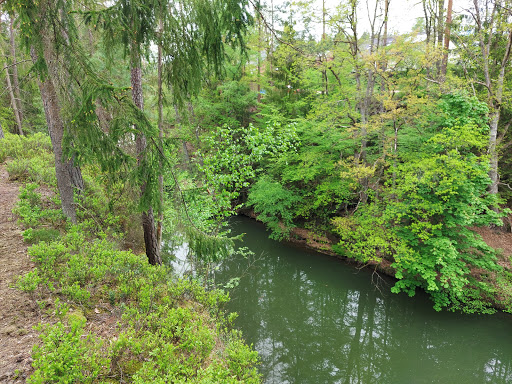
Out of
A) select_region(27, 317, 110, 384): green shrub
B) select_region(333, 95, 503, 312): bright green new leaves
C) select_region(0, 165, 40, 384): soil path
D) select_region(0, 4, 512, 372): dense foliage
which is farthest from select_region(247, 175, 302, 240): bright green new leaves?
select_region(27, 317, 110, 384): green shrub

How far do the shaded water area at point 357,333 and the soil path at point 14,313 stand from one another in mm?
5056

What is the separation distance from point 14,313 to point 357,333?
8.12m

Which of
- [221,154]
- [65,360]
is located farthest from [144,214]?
[65,360]

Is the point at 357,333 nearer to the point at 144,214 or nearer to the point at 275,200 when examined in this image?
the point at 275,200

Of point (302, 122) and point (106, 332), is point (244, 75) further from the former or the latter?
point (106, 332)

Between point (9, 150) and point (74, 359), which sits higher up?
point (9, 150)

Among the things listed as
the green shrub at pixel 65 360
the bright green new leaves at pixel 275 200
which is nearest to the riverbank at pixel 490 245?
the bright green new leaves at pixel 275 200

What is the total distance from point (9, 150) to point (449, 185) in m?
13.9

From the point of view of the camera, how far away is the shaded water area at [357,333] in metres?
6.60

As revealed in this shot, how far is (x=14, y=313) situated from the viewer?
3.17 m

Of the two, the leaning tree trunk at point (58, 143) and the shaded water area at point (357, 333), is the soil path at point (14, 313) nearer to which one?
the leaning tree trunk at point (58, 143)

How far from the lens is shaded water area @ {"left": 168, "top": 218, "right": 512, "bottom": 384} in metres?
6.60

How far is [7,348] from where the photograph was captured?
271cm

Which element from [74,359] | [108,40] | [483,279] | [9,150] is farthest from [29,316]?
[483,279]
